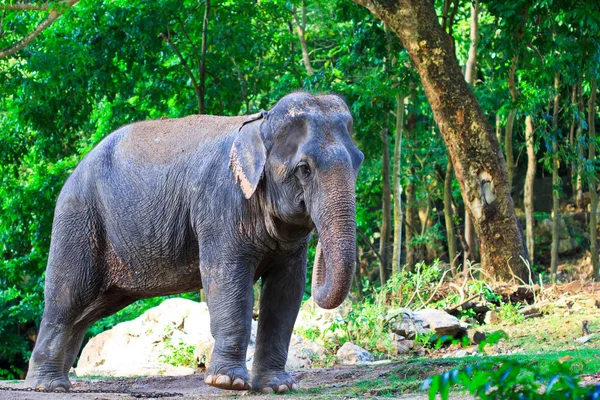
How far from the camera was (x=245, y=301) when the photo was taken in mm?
6379

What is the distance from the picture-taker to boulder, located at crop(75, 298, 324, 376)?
984cm

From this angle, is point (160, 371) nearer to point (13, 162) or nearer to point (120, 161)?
point (120, 161)

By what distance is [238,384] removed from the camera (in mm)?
6270

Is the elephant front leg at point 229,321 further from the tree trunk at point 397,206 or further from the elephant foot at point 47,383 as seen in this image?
the tree trunk at point 397,206

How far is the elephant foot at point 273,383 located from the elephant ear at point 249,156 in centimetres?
131

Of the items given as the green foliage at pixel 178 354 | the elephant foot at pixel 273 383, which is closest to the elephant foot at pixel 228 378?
the elephant foot at pixel 273 383

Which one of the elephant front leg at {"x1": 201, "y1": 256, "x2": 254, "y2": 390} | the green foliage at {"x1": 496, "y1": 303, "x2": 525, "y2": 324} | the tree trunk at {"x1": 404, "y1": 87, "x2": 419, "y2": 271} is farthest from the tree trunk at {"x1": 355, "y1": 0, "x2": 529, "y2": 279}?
the tree trunk at {"x1": 404, "y1": 87, "x2": 419, "y2": 271}

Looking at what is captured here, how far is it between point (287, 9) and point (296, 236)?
1150 centimetres

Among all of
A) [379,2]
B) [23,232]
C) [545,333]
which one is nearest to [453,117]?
[379,2]

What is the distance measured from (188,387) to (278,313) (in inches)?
60.1

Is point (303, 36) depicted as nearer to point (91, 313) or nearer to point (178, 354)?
point (178, 354)

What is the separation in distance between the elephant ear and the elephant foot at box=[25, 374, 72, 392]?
231cm

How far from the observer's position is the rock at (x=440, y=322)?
10000mm

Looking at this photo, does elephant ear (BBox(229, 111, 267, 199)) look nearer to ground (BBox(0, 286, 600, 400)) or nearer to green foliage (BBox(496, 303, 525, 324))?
ground (BBox(0, 286, 600, 400))
